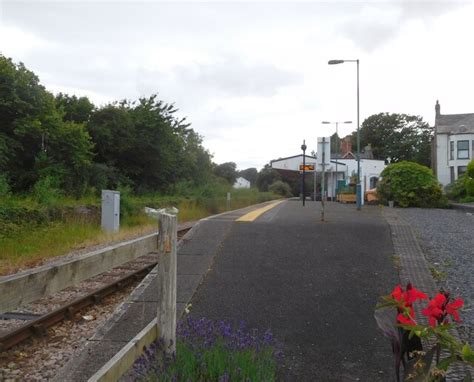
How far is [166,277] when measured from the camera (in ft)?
12.2

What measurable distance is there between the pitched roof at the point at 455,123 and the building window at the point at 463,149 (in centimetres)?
118

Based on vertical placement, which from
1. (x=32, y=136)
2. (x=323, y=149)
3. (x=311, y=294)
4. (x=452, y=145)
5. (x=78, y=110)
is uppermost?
(x=452, y=145)

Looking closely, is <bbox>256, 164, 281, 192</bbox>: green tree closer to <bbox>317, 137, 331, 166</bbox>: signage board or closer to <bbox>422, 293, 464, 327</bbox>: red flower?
<bbox>317, 137, 331, 166</bbox>: signage board

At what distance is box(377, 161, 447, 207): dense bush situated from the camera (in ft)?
84.9

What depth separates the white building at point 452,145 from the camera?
173ft

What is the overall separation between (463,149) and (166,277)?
54.9m

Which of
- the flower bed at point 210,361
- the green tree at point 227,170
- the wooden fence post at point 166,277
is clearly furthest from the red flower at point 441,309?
the green tree at point 227,170

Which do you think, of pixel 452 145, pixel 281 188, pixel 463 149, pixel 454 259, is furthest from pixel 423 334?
pixel 281 188

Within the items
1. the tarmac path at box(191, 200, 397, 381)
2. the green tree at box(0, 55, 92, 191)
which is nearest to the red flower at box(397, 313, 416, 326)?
the tarmac path at box(191, 200, 397, 381)

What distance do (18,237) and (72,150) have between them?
956cm

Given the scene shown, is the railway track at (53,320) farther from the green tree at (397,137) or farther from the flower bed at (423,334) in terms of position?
the green tree at (397,137)

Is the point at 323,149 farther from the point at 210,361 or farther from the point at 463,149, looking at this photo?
the point at 463,149

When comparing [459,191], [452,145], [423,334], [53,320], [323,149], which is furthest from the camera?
[452,145]

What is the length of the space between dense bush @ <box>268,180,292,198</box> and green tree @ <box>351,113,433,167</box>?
23474 millimetres
